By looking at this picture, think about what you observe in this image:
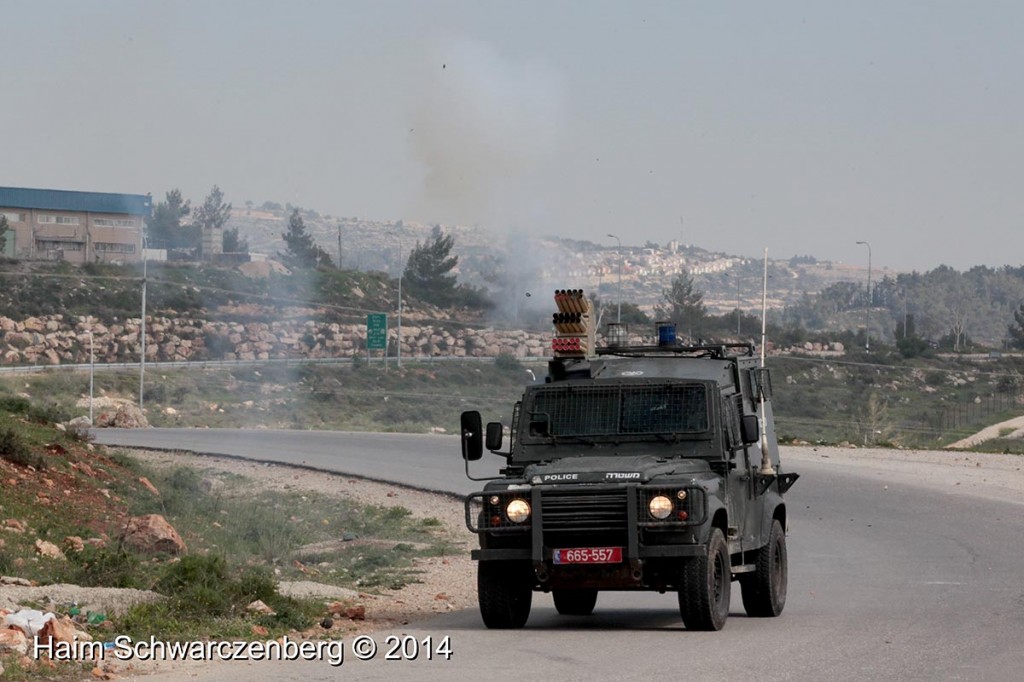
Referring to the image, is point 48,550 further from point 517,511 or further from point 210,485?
point 210,485

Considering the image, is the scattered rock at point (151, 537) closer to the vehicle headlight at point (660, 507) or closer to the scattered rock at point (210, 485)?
the vehicle headlight at point (660, 507)

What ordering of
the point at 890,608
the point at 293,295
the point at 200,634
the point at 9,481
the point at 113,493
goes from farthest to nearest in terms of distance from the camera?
1. the point at 293,295
2. the point at 113,493
3. the point at 9,481
4. the point at 890,608
5. the point at 200,634

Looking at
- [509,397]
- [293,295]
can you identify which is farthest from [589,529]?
[293,295]

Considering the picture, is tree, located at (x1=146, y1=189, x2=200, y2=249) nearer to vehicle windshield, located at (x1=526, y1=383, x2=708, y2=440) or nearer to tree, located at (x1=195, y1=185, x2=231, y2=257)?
tree, located at (x1=195, y1=185, x2=231, y2=257)

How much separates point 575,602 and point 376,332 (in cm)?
6285

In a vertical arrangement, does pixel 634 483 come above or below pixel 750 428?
below

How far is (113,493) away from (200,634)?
14.2 metres

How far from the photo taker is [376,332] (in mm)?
78000

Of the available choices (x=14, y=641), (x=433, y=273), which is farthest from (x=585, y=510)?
(x=433, y=273)

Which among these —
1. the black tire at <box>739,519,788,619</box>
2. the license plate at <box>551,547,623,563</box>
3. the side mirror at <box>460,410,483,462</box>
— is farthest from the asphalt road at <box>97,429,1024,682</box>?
the side mirror at <box>460,410,483,462</box>

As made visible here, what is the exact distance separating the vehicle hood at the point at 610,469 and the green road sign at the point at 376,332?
57712 millimetres

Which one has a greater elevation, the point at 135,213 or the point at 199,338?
the point at 135,213

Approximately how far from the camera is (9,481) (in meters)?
23.4

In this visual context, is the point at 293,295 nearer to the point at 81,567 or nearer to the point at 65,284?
the point at 65,284
